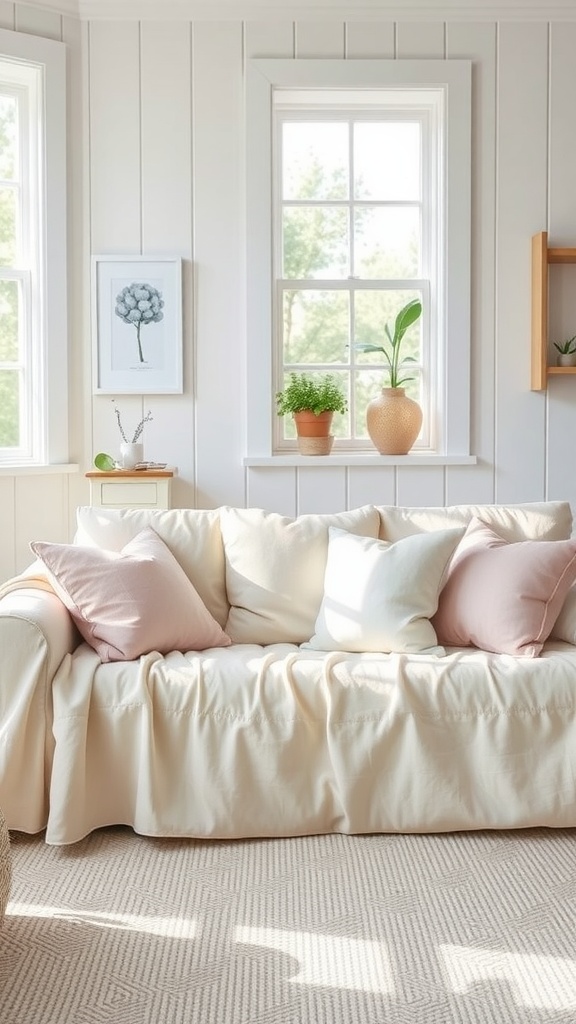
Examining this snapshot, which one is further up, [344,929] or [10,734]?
[10,734]

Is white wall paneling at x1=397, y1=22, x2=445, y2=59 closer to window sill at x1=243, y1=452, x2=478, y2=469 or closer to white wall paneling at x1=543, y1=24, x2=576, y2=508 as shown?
white wall paneling at x1=543, y1=24, x2=576, y2=508

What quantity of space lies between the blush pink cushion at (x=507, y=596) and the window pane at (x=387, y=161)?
2.24 meters

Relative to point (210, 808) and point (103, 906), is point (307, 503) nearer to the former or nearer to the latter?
point (210, 808)

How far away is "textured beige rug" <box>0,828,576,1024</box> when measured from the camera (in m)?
1.92

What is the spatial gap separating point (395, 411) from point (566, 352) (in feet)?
2.70

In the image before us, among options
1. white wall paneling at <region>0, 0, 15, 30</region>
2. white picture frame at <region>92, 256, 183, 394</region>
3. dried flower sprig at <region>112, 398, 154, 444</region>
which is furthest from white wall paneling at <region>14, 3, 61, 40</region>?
dried flower sprig at <region>112, 398, 154, 444</region>

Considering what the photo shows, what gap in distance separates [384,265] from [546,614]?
2.34 m

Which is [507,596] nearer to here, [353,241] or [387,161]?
[353,241]

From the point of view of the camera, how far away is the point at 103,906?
7.68 feet

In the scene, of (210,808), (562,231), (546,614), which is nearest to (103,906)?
(210,808)

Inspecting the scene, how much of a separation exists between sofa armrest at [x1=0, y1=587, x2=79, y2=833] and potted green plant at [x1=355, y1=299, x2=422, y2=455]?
229cm

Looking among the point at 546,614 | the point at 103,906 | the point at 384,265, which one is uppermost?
the point at 384,265

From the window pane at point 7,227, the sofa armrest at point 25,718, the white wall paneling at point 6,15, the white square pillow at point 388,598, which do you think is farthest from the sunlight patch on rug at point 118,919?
the white wall paneling at point 6,15

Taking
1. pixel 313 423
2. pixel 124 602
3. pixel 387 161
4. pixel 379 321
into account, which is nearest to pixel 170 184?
pixel 387 161
